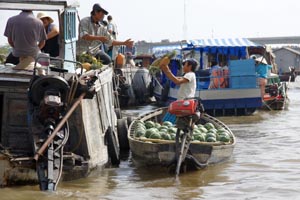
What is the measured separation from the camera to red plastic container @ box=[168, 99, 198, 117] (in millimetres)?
9297

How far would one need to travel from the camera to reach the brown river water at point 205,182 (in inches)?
Answer: 337

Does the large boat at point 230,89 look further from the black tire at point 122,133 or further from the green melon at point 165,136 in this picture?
the green melon at point 165,136

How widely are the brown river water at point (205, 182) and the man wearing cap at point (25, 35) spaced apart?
188 centimetres

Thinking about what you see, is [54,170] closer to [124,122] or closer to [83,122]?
[83,122]

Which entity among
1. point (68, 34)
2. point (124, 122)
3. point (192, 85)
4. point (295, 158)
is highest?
point (68, 34)

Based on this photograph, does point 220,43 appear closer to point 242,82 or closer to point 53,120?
point 242,82

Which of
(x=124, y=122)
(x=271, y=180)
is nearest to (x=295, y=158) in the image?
(x=271, y=180)

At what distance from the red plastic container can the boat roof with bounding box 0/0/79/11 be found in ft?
7.36

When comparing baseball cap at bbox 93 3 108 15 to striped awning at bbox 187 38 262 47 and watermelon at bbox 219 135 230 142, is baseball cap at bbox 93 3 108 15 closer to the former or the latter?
watermelon at bbox 219 135 230 142

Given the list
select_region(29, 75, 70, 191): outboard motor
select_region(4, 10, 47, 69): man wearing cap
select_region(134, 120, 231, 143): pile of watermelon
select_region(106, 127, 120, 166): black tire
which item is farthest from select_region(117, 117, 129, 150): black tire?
select_region(29, 75, 70, 191): outboard motor

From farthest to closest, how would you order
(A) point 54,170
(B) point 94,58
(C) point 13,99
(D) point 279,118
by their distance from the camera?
(D) point 279,118, (B) point 94,58, (C) point 13,99, (A) point 54,170

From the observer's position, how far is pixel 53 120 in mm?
7746

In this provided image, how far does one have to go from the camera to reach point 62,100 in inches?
315

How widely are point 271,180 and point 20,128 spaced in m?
4.03
